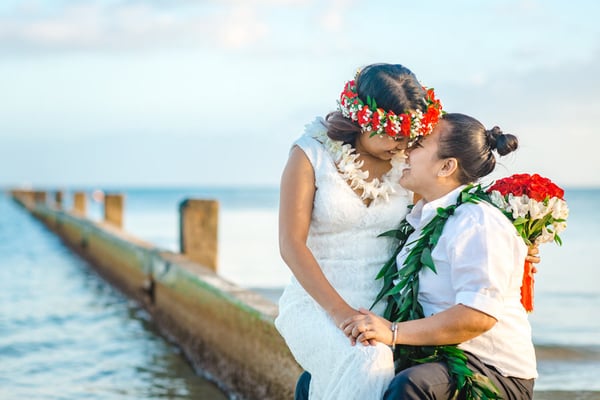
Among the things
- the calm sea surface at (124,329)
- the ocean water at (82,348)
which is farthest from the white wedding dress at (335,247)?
the ocean water at (82,348)

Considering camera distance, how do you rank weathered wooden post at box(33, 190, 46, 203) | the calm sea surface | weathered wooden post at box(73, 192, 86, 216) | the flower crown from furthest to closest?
weathered wooden post at box(33, 190, 46, 203) → weathered wooden post at box(73, 192, 86, 216) → the calm sea surface → the flower crown

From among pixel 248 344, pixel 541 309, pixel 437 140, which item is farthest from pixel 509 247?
pixel 541 309

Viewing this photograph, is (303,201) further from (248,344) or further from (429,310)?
(248,344)

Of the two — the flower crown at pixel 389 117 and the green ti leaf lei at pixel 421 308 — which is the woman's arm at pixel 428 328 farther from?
the flower crown at pixel 389 117

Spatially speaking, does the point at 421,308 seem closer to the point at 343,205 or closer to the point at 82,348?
the point at 343,205

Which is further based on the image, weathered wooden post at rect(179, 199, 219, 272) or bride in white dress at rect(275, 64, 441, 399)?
weathered wooden post at rect(179, 199, 219, 272)

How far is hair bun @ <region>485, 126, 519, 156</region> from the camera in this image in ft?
11.0

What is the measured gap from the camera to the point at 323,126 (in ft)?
12.8

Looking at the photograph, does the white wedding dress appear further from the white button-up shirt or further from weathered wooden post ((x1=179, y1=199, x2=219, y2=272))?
weathered wooden post ((x1=179, y1=199, x2=219, y2=272))

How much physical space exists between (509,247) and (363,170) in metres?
0.86

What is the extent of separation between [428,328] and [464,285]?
0.69 ft

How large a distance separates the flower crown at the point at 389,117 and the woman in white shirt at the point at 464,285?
0.19 feet

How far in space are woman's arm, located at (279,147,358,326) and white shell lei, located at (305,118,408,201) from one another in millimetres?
136

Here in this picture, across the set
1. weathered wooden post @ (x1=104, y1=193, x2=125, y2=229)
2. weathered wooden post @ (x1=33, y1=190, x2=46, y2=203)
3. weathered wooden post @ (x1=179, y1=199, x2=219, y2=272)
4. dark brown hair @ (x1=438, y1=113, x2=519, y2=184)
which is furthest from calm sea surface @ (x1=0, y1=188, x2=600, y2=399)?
weathered wooden post @ (x1=33, y1=190, x2=46, y2=203)
